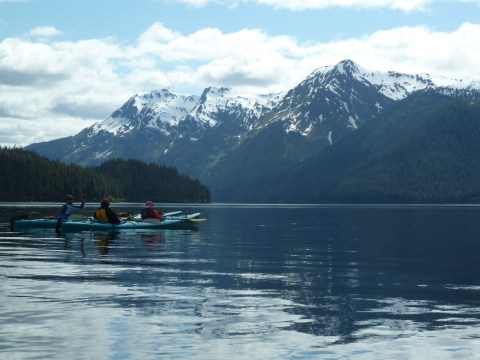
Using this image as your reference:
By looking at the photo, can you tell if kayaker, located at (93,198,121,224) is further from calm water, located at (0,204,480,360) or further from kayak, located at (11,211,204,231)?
Answer: calm water, located at (0,204,480,360)

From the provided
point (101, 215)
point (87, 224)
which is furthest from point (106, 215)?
point (87, 224)

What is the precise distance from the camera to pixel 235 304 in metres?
29.4

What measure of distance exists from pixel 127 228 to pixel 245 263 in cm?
3314

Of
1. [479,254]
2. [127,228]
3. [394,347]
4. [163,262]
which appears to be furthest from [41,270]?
[127,228]

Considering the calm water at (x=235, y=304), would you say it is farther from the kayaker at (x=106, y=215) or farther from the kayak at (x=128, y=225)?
the kayak at (x=128, y=225)

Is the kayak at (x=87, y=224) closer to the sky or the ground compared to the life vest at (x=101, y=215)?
closer to the ground

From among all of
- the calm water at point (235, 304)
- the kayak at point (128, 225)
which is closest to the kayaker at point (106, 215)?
the kayak at point (128, 225)

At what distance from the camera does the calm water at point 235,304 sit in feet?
70.8

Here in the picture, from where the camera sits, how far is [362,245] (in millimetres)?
66438

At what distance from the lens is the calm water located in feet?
70.8

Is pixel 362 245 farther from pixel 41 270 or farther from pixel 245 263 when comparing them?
pixel 41 270

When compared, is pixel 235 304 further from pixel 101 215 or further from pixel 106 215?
pixel 101 215

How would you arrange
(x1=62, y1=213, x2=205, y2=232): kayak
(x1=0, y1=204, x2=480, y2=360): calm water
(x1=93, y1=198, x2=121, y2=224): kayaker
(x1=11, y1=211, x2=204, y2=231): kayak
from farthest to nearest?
(x1=11, y1=211, x2=204, y2=231): kayak < (x1=62, y1=213, x2=205, y2=232): kayak < (x1=93, y1=198, x2=121, y2=224): kayaker < (x1=0, y1=204, x2=480, y2=360): calm water

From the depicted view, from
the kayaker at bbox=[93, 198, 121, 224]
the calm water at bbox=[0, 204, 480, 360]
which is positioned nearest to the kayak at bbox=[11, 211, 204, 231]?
the kayaker at bbox=[93, 198, 121, 224]
